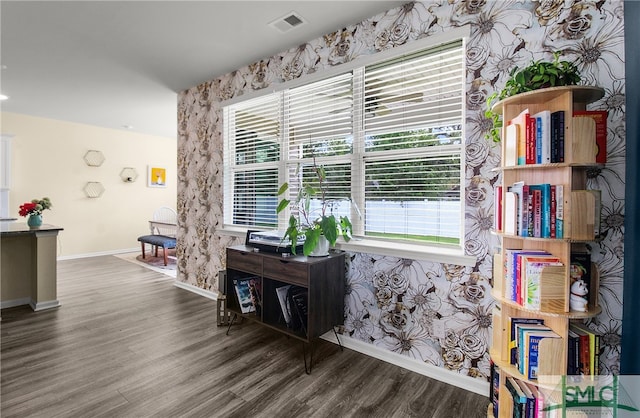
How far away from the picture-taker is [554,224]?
1.38 m

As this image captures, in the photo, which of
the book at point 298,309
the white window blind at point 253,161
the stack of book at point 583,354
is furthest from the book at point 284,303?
the stack of book at point 583,354

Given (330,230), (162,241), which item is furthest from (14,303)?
(330,230)

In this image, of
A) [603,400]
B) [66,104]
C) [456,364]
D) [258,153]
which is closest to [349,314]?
[456,364]

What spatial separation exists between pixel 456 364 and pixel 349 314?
0.83 m

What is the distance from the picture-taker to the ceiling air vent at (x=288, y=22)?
7.93 feet

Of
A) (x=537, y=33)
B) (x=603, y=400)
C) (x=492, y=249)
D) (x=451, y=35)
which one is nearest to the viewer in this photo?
(x=603, y=400)

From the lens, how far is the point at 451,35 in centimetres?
202

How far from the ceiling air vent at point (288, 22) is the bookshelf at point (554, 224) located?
170cm

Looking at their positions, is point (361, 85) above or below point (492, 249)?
above

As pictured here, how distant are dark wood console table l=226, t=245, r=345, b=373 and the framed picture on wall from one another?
5251 millimetres

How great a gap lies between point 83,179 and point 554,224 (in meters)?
7.24

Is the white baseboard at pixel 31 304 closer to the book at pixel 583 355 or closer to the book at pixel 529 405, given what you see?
the book at pixel 529 405

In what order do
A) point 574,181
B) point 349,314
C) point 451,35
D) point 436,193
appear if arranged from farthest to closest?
point 349,314 < point 436,193 < point 451,35 < point 574,181

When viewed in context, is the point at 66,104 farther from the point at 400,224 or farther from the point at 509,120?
the point at 509,120
